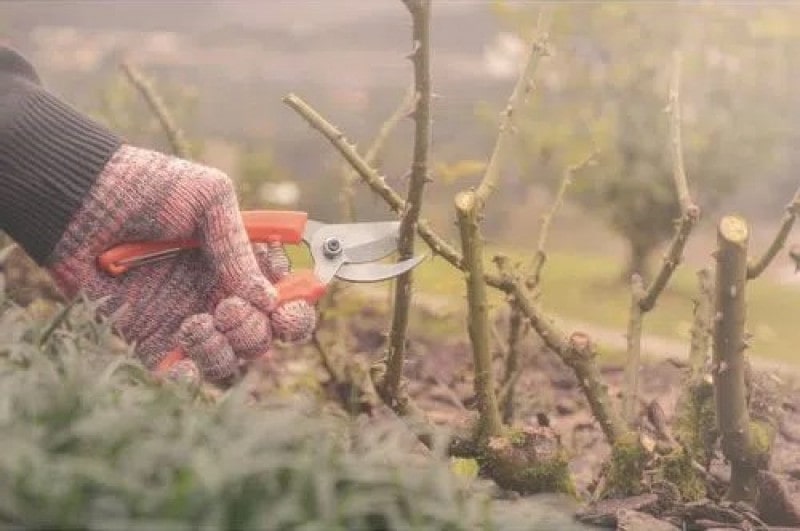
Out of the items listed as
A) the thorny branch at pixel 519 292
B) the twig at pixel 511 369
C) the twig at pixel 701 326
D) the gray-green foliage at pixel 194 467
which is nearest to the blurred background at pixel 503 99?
the twig at pixel 511 369

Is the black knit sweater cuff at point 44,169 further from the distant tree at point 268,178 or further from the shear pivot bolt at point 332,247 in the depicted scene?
the distant tree at point 268,178

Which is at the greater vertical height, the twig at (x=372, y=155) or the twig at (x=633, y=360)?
the twig at (x=372, y=155)

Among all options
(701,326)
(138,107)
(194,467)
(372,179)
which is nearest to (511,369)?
(701,326)

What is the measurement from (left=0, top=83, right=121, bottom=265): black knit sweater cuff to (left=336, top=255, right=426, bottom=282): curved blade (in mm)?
287

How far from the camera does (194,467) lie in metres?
0.85

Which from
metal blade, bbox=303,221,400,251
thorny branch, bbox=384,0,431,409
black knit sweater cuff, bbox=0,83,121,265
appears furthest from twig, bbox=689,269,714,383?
black knit sweater cuff, bbox=0,83,121,265

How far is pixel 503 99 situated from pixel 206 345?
3.98ft

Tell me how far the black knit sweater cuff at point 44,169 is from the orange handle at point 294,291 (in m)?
0.16

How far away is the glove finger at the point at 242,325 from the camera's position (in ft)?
4.50

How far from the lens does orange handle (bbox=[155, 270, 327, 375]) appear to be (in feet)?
4.57

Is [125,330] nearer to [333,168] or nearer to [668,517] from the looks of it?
[668,517]

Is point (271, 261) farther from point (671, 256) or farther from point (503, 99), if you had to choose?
point (503, 99)

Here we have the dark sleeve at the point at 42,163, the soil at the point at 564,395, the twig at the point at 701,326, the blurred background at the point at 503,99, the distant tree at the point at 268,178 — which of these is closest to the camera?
the dark sleeve at the point at 42,163

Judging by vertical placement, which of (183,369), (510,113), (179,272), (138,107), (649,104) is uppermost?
(649,104)
